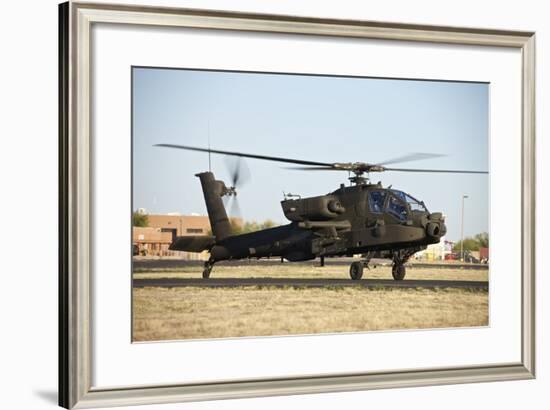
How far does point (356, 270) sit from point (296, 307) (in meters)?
0.87

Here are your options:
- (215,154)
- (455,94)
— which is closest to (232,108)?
(215,154)

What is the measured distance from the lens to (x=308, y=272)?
21.7 ft

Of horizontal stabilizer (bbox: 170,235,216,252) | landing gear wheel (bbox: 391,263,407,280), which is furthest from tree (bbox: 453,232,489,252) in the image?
horizontal stabilizer (bbox: 170,235,216,252)

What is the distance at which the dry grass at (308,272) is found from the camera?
20.3 ft

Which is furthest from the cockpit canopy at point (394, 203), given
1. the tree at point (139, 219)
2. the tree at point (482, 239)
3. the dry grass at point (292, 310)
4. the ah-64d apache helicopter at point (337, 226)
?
the tree at point (139, 219)

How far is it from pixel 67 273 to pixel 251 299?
54.3 inches

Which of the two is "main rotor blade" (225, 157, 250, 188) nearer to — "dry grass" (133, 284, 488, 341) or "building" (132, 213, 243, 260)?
"building" (132, 213, 243, 260)

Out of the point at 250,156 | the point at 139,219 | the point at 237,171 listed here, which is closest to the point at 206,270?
the point at 139,219

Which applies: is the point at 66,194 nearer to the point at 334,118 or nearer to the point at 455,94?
the point at 334,118

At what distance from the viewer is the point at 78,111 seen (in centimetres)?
570

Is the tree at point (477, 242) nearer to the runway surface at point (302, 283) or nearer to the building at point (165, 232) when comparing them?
the runway surface at point (302, 283)

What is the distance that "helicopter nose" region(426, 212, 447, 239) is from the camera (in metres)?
6.84

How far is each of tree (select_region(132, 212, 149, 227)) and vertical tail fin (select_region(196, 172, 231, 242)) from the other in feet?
1.52

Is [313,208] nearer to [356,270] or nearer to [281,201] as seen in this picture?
[281,201]
